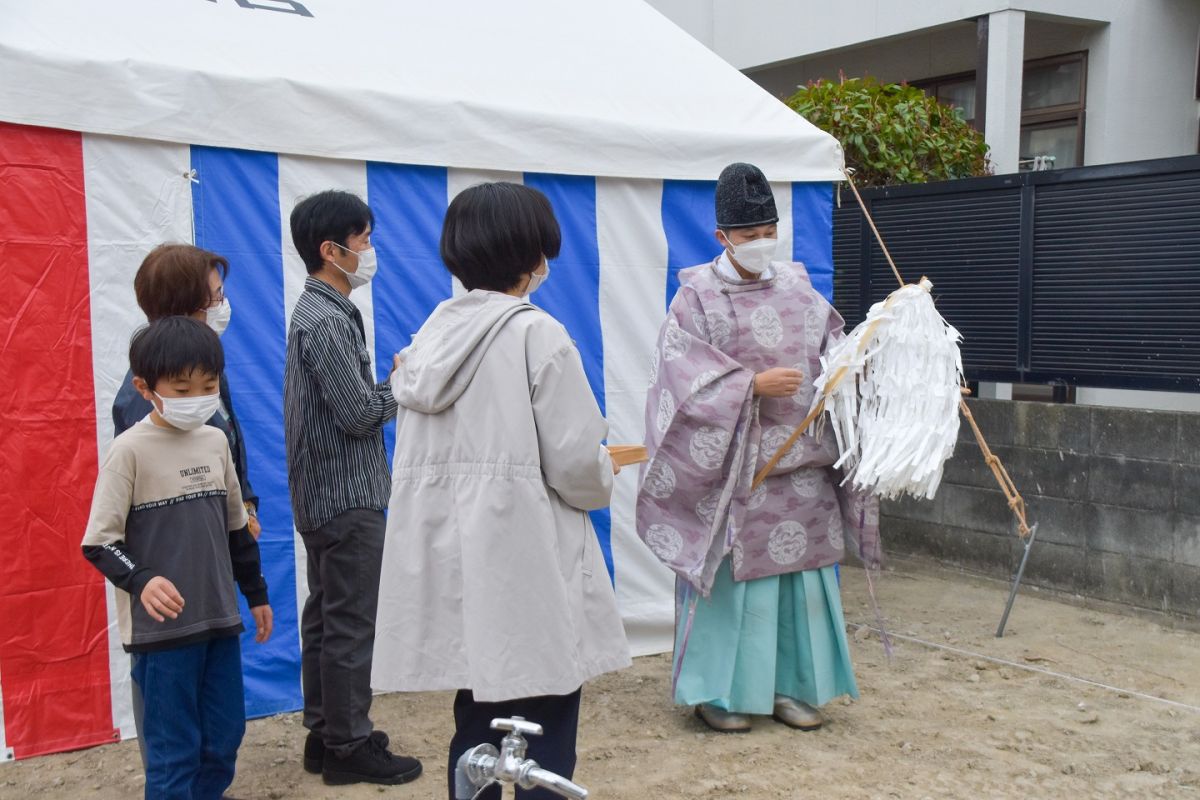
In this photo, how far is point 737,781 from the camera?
320 cm

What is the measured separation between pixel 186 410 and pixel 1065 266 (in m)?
4.06

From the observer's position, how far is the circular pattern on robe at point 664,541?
11.4 feet

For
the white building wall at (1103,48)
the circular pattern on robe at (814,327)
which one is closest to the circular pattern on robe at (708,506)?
the circular pattern on robe at (814,327)

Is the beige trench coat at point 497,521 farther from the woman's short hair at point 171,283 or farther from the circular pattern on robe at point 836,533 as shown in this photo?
the circular pattern on robe at point 836,533

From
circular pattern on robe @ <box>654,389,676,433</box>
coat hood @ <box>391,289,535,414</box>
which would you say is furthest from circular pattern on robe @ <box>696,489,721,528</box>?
coat hood @ <box>391,289,535,414</box>

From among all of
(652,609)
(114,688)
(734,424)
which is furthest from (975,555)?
(114,688)

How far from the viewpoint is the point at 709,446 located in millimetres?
3400

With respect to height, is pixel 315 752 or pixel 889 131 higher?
pixel 889 131

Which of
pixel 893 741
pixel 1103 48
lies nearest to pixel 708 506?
pixel 893 741

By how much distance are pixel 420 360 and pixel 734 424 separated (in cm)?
133

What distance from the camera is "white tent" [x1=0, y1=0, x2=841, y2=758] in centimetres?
321

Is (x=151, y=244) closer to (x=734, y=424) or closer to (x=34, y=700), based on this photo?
(x=34, y=700)

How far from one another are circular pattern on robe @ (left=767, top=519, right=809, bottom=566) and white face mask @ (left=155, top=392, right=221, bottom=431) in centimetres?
171

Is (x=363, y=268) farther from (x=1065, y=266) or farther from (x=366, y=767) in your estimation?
(x=1065, y=266)
